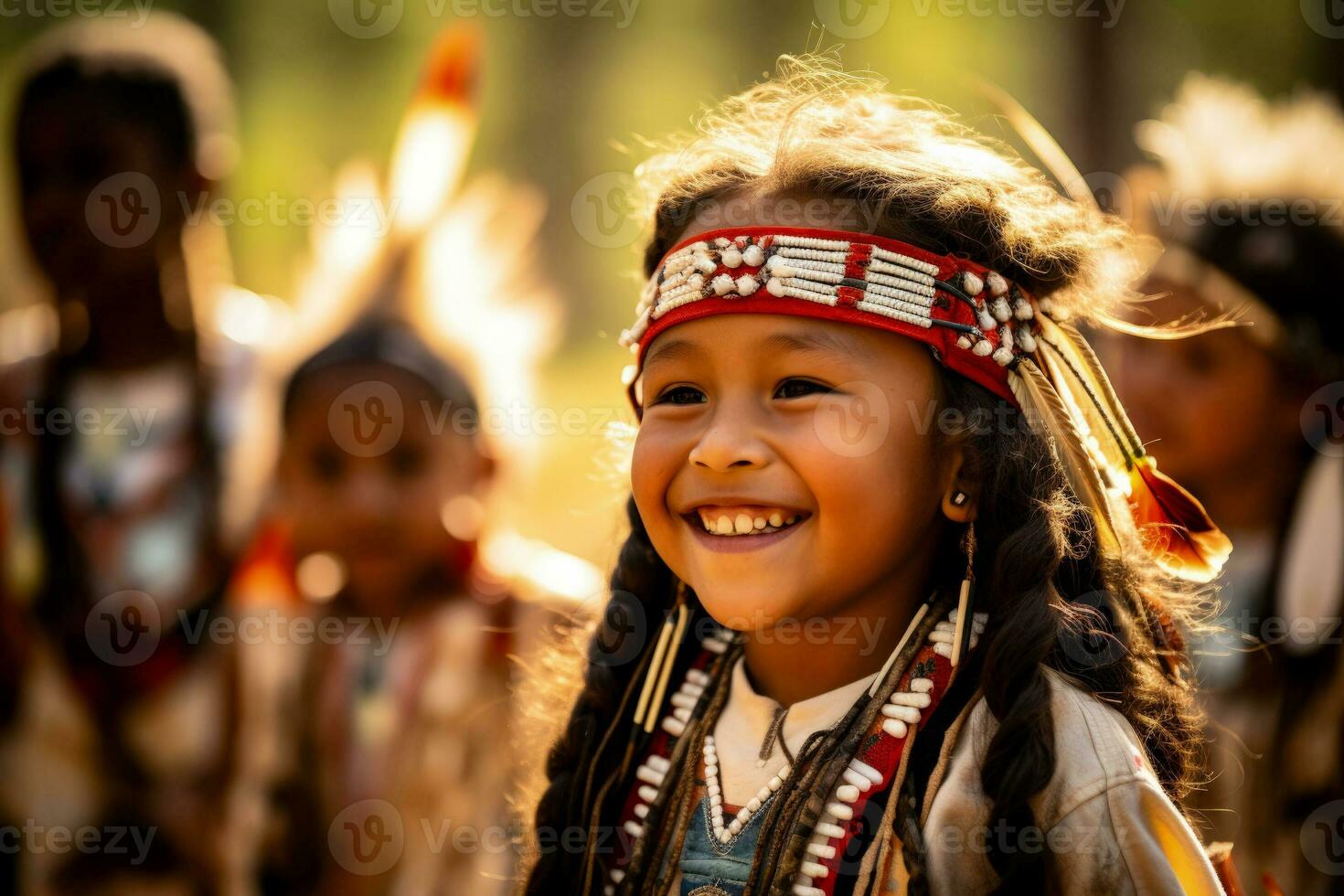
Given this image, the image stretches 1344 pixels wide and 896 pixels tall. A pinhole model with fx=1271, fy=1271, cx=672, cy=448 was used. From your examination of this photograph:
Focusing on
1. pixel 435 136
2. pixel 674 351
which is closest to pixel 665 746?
pixel 674 351

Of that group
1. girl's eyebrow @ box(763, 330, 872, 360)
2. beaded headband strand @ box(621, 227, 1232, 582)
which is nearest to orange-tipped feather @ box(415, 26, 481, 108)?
beaded headband strand @ box(621, 227, 1232, 582)

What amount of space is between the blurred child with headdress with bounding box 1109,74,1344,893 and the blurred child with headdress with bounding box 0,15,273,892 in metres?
3.14

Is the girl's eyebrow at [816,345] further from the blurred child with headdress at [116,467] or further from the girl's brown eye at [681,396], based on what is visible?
the blurred child with headdress at [116,467]

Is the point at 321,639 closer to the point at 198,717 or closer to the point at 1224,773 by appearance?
the point at 198,717

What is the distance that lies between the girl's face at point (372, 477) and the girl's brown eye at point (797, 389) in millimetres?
2243

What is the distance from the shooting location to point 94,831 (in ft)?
13.7

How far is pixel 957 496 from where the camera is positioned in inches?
80.9

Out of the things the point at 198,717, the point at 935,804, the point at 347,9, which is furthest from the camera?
the point at 347,9

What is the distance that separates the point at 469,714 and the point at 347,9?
5984mm

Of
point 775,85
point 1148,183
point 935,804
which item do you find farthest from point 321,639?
point 1148,183

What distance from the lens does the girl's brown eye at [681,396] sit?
2105mm

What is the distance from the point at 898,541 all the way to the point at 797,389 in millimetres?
286

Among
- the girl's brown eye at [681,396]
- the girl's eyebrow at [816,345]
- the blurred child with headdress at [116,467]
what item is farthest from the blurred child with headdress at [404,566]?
the girl's eyebrow at [816,345]

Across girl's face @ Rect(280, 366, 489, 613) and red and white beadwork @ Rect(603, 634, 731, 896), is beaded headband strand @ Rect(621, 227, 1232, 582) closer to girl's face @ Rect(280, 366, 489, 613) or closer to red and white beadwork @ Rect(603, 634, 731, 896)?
red and white beadwork @ Rect(603, 634, 731, 896)
